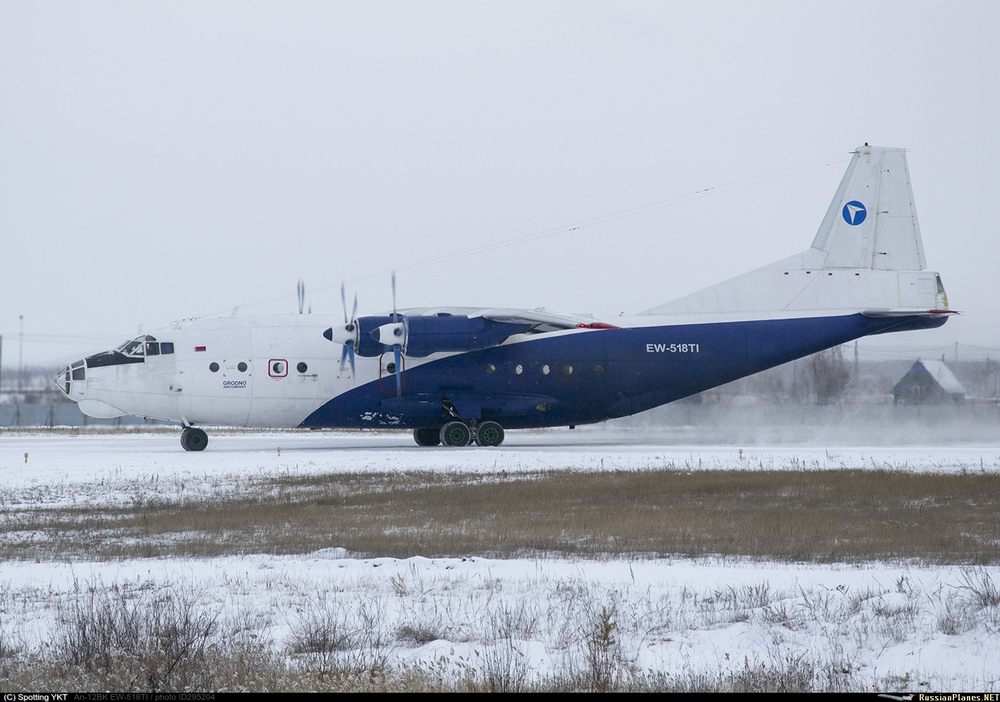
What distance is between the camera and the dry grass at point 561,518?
11.7m

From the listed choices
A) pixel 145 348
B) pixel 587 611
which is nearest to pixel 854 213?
pixel 145 348

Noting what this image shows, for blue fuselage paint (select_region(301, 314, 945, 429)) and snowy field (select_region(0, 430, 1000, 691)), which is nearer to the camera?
snowy field (select_region(0, 430, 1000, 691))

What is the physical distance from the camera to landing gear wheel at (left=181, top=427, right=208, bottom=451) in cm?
2719

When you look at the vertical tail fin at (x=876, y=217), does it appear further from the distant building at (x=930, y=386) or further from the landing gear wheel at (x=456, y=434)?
the landing gear wheel at (x=456, y=434)

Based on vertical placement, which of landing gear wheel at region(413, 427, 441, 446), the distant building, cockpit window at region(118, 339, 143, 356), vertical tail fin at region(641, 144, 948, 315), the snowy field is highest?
vertical tail fin at region(641, 144, 948, 315)

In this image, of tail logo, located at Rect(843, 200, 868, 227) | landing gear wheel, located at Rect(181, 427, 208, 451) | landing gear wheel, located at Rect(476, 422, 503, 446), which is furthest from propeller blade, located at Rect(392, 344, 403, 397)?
tail logo, located at Rect(843, 200, 868, 227)

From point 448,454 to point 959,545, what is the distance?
14.9 metres

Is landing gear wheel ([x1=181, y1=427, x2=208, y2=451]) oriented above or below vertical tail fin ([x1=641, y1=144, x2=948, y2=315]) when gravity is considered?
below

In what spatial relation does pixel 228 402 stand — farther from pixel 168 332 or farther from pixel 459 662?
pixel 459 662

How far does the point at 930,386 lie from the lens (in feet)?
111

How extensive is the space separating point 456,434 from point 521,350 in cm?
373

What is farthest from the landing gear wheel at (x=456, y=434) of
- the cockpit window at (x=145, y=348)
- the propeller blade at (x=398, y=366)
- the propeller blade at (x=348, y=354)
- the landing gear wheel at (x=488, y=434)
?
the cockpit window at (x=145, y=348)

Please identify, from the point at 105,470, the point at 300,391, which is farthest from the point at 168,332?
the point at 105,470

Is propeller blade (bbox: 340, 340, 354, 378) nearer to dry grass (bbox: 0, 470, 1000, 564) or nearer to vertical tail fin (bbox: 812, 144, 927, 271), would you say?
dry grass (bbox: 0, 470, 1000, 564)
